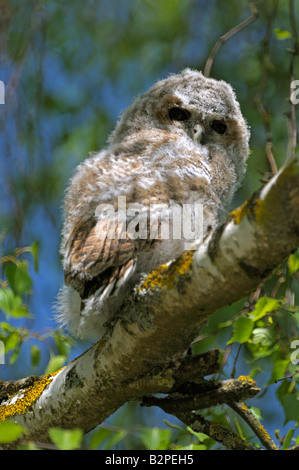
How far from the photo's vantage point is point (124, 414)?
3.66 metres

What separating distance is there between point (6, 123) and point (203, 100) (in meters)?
1.27

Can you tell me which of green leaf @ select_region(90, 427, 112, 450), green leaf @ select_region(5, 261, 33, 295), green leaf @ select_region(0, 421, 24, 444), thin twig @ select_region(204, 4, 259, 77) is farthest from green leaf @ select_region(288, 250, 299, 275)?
green leaf @ select_region(0, 421, 24, 444)

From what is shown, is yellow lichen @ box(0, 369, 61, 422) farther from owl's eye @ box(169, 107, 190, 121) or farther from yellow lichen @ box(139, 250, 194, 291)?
owl's eye @ box(169, 107, 190, 121)

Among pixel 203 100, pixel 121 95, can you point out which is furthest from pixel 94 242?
pixel 121 95

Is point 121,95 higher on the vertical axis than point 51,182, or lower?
higher

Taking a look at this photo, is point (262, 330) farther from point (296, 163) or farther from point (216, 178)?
point (296, 163)

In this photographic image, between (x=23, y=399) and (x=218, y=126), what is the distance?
5.02ft

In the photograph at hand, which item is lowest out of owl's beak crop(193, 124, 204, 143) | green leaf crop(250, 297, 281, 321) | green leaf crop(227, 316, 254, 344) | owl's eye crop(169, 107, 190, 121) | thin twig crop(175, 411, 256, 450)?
thin twig crop(175, 411, 256, 450)

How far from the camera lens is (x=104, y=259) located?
166 cm

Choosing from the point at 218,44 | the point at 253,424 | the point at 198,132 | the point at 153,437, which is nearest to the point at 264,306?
the point at 253,424

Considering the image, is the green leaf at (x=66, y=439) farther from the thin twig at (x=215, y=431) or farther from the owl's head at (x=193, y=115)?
the owl's head at (x=193, y=115)
